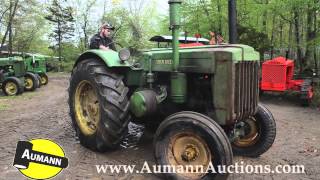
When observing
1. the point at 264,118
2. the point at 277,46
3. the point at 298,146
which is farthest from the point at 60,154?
the point at 277,46

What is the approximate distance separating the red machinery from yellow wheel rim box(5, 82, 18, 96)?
27.5 ft

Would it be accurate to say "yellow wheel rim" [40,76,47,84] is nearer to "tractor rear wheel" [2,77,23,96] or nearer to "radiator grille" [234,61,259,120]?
"tractor rear wheel" [2,77,23,96]

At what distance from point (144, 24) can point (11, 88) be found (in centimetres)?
1680

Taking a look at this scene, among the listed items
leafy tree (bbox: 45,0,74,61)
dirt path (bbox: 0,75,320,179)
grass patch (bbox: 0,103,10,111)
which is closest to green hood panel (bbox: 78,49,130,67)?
dirt path (bbox: 0,75,320,179)

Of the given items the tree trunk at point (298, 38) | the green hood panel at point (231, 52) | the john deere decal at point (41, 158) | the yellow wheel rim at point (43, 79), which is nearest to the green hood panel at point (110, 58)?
the green hood panel at point (231, 52)

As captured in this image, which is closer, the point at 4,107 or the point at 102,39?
the point at 102,39

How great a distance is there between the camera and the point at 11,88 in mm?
13867

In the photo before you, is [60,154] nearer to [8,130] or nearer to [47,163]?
[47,163]

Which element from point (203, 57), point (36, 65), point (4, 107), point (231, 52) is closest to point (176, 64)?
point (203, 57)

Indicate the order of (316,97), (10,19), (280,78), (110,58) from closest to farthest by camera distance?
(110,58) → (316,97) → (280,78) → (10,19)

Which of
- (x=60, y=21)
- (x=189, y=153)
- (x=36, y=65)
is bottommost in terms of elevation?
(x=189, y=153)

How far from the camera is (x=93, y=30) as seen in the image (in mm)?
27609

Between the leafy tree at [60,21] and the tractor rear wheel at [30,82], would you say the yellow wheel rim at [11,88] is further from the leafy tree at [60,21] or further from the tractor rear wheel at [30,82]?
the leafy tree at [60,21]

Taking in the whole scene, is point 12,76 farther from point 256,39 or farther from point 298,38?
point 298,38
